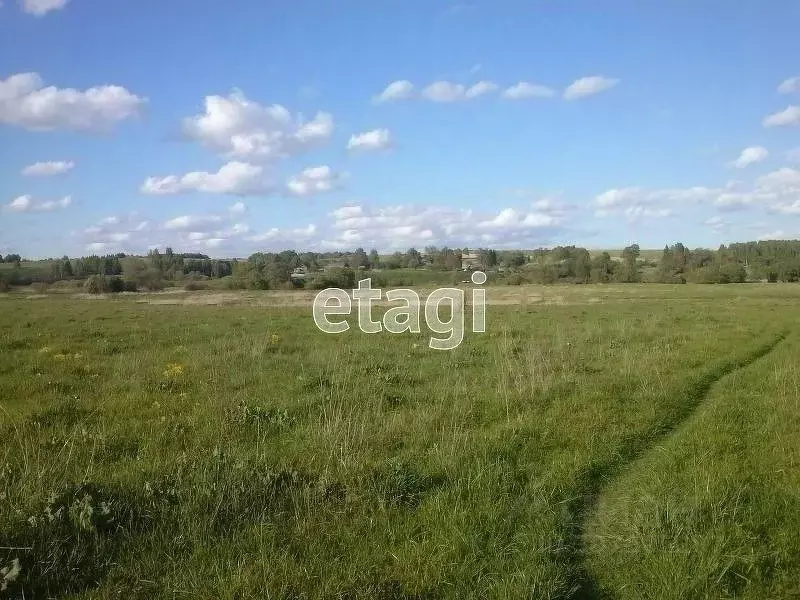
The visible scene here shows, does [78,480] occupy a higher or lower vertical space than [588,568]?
higher

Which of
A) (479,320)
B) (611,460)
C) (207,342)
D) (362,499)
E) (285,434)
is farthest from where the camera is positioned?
(479,320)

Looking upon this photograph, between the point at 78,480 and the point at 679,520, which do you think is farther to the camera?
the point at 78,480

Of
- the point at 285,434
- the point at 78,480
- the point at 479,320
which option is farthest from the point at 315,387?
the point at 479,320

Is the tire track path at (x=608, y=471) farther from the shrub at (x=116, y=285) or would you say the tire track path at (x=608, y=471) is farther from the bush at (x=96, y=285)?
the shrub at (x=116, y=285)

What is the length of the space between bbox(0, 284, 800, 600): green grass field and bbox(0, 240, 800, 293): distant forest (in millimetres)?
60688

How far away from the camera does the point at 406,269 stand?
98.8m

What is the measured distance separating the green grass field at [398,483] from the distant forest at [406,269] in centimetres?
6069

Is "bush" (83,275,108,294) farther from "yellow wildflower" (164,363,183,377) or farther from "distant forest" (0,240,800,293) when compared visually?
"yellow wildflower" (164,363,183,377)

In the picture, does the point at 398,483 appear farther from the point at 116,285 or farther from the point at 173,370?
the point at 116,285

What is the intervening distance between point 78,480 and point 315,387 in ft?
18.1

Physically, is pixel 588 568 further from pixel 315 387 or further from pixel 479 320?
pixel 479 320

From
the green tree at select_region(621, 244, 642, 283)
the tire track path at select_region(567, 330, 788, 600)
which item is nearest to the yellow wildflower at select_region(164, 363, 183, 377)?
the tire track path at select_region(567, 330, 788, 600)

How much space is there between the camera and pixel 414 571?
14.8 ft

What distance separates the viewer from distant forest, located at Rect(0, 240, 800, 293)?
257ft
